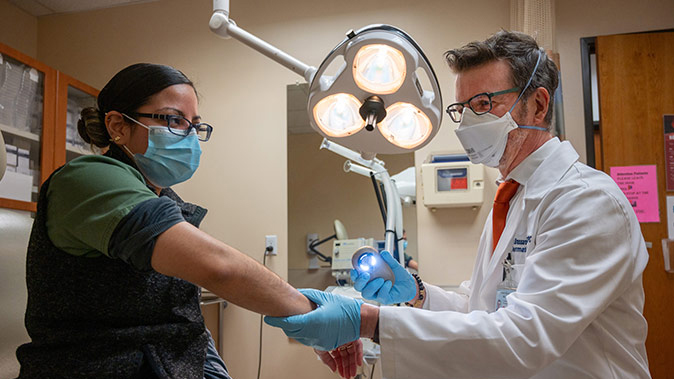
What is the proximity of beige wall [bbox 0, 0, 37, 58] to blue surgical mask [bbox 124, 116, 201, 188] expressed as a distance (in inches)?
120

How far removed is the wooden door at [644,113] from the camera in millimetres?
2605

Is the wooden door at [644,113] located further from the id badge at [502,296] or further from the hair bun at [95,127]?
the hair bun at [95,127]

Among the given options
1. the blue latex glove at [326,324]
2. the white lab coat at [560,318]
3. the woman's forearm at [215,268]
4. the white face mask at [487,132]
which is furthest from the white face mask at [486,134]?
the woman's forearm at [215,268]

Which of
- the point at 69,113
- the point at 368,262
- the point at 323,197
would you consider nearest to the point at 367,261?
the point at 368,262

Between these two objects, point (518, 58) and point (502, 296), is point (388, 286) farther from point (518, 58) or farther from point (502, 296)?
point (518, 58)

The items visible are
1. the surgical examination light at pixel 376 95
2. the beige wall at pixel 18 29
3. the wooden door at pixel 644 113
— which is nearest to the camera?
the surgical examination light at pixel 376 95

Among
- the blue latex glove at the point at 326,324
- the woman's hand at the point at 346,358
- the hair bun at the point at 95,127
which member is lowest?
the woman's hand at the point at 346,358

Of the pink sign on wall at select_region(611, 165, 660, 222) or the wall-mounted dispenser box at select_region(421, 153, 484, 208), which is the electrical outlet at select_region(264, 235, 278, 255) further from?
the pink sign on wall at select_region(611, 165, 660, 222)

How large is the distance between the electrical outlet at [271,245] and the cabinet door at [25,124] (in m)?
1.30

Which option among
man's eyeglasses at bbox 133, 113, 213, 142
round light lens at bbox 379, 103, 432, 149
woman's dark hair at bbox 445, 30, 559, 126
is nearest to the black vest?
man's eyeglasses at bbox 133, 113, 213, 142

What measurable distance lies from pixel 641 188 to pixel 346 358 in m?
2.13

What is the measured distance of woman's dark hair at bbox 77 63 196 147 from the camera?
1.23 metres

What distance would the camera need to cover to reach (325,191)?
3.08 m

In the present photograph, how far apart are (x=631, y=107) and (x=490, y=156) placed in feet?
5.74
